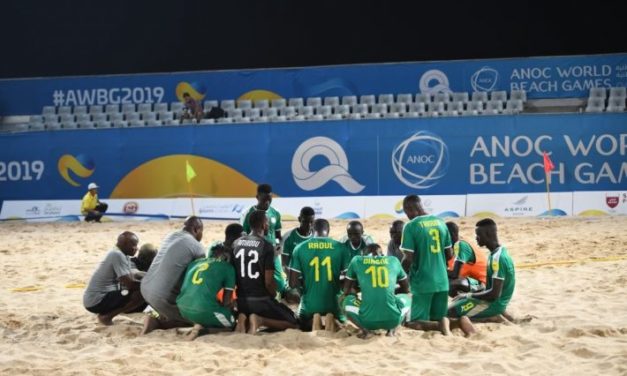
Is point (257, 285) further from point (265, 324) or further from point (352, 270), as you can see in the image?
point (352, 270)

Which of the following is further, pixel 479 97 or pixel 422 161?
pixel 479 97

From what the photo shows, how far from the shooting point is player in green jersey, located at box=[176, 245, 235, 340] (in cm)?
803

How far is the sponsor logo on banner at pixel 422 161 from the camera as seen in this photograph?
20766 mm

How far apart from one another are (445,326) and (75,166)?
16.4 metres

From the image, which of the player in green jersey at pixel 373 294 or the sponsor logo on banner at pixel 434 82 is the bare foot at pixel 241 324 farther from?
the sponsor logo on banner at pixel 434 82

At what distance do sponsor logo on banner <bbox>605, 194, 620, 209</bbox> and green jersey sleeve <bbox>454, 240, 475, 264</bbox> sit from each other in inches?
476

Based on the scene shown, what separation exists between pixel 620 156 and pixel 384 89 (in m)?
7.43

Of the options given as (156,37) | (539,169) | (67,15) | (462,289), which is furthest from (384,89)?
(462,289)

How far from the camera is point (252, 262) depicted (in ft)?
26.3

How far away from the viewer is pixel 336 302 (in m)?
8.30

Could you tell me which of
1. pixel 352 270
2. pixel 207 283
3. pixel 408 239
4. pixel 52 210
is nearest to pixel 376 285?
pixel 352 270

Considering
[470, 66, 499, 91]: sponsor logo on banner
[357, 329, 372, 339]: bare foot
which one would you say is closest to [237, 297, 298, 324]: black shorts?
[357, 329, 372, 339]: bare foot

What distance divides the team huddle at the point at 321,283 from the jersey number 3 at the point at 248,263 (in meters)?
0.01

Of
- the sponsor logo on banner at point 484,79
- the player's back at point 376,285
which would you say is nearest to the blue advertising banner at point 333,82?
the sponsor logo on banner at point 484,79
